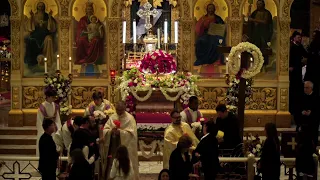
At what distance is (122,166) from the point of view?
10.8m

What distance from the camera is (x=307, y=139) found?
1277 cm

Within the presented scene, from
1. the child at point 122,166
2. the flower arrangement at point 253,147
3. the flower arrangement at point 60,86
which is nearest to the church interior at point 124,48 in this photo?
→ the flower arrangement at point 60,86

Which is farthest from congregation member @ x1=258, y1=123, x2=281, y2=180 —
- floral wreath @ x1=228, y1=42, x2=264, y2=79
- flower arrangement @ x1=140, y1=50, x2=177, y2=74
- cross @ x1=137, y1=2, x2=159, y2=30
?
cross @ x1=137, y1=2, x2=159, y2=30

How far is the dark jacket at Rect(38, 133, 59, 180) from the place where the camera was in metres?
11.7

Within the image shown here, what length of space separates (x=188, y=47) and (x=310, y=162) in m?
7.28

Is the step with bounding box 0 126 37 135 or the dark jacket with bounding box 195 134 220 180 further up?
the dark jacket with bounding box 195 134 220 180

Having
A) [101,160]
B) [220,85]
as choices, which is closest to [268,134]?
[101,160]

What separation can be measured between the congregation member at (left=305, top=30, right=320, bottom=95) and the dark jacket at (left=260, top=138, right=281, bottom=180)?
25.6ft

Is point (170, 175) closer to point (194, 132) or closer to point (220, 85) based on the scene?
point (194, 132)

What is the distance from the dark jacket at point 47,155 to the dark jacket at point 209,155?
2.38 m

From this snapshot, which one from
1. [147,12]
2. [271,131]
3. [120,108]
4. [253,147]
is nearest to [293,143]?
[253,147]

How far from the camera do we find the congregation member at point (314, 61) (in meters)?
19.2

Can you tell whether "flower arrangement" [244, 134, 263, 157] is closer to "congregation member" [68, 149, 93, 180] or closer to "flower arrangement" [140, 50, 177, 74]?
"flower arrangement" [140, 50, 177, 74]

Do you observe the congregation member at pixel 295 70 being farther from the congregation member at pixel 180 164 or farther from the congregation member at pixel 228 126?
the congregation member at pixel 180 164
